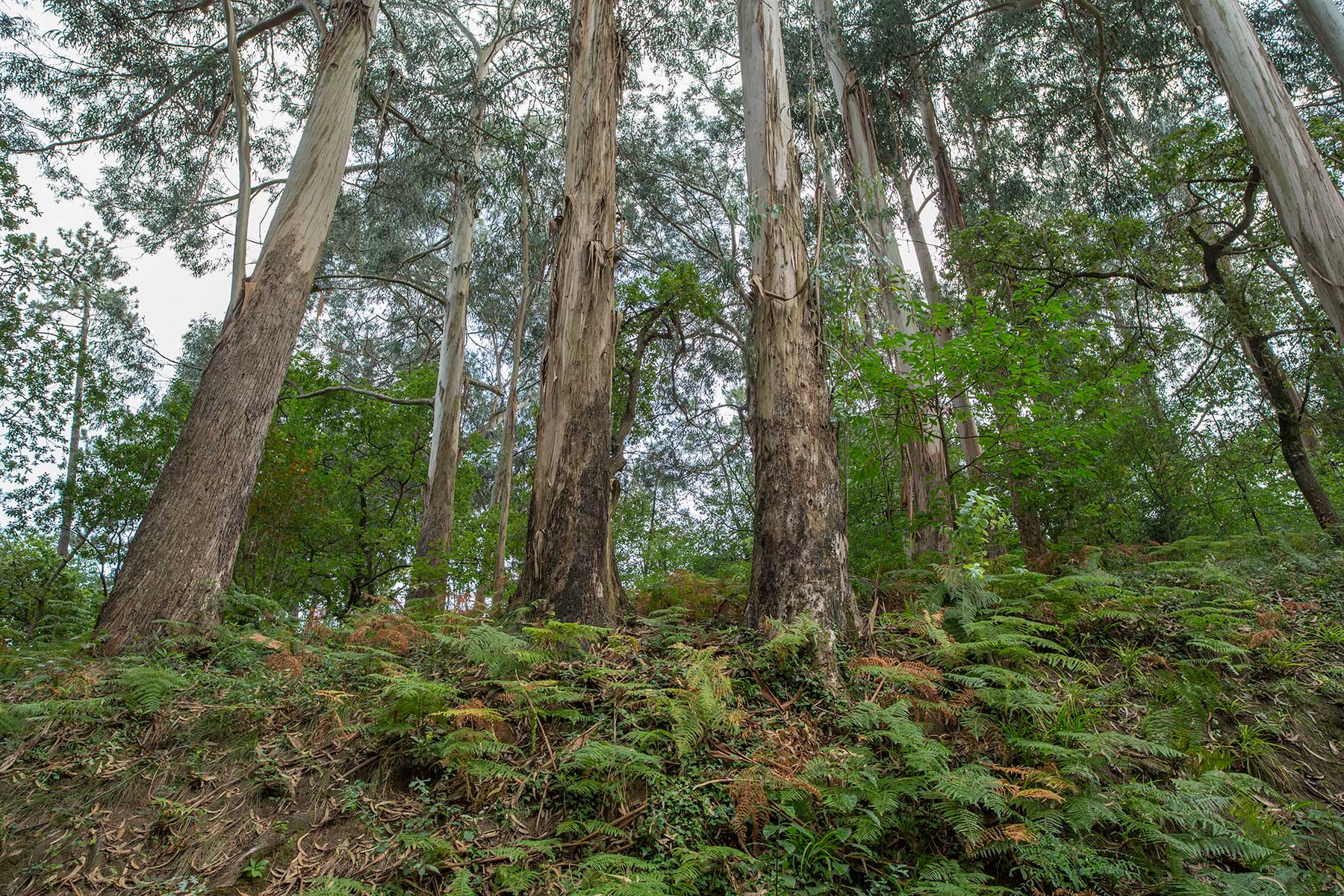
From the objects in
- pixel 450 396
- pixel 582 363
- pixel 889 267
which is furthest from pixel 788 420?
pixel 450 396

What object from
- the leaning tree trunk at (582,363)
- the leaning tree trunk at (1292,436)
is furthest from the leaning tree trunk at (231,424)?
the leaning tree trunk at (1292,436)

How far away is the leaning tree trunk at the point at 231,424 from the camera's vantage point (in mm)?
4469

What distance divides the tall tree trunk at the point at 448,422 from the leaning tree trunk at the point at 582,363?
5957mm

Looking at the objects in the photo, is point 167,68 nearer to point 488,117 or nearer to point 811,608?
point 488,117

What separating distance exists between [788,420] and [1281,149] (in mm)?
5095

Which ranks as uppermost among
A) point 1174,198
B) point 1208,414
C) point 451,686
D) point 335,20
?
point 1174,198

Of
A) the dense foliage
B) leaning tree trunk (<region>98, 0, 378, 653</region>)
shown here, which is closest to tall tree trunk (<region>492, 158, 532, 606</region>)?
the dense foliage

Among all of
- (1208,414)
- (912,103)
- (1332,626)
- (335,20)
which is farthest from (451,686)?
(912,103)

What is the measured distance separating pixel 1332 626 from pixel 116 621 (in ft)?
23.3

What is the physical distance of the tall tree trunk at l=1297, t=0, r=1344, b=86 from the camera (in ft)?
21.3

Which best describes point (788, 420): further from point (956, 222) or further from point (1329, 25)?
point (956, 222)

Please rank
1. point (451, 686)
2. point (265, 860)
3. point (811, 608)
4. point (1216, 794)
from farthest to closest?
point (811, 608) → point (451, 686) → point (1216, 794) → point (265, 860)

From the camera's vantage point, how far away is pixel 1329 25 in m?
6.52

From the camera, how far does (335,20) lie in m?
7.34
